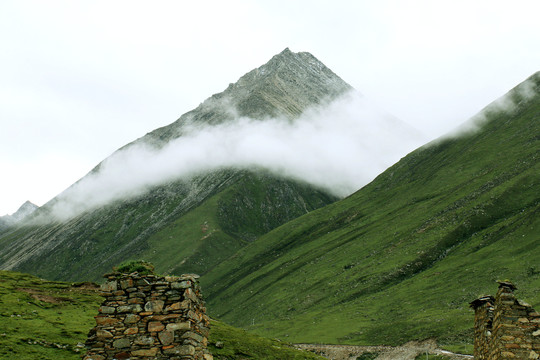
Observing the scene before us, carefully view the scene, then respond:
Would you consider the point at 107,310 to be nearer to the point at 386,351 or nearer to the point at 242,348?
the point at 242,348

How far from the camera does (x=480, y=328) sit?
77.4ft

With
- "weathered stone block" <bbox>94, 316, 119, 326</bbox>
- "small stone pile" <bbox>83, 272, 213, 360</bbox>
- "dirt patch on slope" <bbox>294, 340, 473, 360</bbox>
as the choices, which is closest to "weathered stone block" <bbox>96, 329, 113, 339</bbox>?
"small stone pile" <bbox>83, 272, 213, 360</bbox>

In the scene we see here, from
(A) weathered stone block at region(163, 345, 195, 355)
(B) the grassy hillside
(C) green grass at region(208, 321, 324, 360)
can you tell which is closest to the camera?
(A) weathered stone block at region(163, 345, 195, 355)

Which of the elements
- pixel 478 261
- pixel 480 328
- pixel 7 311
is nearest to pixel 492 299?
pixel 480 328

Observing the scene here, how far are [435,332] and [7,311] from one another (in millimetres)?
89467

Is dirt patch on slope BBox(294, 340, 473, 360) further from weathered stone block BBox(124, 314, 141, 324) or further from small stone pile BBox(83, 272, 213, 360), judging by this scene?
weathered stone block BBox(124, 314, 141, 324)

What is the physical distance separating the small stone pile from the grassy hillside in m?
26.4

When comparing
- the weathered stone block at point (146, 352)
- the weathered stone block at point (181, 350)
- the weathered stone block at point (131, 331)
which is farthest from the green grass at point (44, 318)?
the weathered stone block at point (181, 350)

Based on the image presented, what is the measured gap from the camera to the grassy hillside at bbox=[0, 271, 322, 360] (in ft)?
132

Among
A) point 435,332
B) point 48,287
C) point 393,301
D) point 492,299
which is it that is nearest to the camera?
point 492,299

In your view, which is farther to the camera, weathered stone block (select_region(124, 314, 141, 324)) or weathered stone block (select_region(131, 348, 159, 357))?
weathered stone block (select_region(124, 314, 141, 324))

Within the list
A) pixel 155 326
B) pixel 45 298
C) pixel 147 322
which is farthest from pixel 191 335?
pixel 45 298

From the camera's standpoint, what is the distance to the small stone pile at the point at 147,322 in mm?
15320

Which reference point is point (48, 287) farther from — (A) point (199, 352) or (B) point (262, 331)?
(B) point (262, 331)
